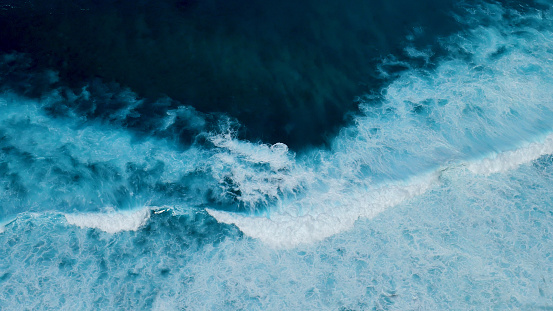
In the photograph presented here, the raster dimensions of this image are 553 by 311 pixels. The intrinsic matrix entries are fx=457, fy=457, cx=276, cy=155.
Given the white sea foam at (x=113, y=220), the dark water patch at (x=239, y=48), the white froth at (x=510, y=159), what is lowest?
the white sea foam at (x=113, y=220)

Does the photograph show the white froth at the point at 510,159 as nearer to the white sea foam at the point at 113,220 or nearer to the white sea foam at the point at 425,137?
the white sea foam at the point at 425,137

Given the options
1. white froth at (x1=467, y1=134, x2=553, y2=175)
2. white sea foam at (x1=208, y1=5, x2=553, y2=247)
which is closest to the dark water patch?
white sea foam at (x1=208, y1=5, x2=553, y2=247)

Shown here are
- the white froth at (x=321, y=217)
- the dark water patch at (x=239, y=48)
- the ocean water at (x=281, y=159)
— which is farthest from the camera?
the dark water patch at (x=239, y=48)

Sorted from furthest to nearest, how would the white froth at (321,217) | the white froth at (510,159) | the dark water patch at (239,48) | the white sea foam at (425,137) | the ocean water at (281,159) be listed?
the dark water patch at (239,48) → the white froth at (510,159) → the white sea foam at (425,137) → the white froth at (321,217) → the ocean water at (281,159)

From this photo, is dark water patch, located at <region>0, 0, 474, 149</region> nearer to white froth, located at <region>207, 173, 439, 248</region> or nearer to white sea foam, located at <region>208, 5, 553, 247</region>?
white sea foam, located at <region>208, 5, 553, 247</region>

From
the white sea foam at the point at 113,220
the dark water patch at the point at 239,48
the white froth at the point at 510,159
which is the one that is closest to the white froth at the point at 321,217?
the white froth at the point at 510,159

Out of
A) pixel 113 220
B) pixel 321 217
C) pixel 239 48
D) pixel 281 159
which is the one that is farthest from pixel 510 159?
pixel 113 220

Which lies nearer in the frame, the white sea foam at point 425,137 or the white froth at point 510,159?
the white sea foam at point 425,137

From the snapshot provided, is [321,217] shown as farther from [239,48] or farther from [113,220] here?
[239,48]

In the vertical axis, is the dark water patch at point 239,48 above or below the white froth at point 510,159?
above
